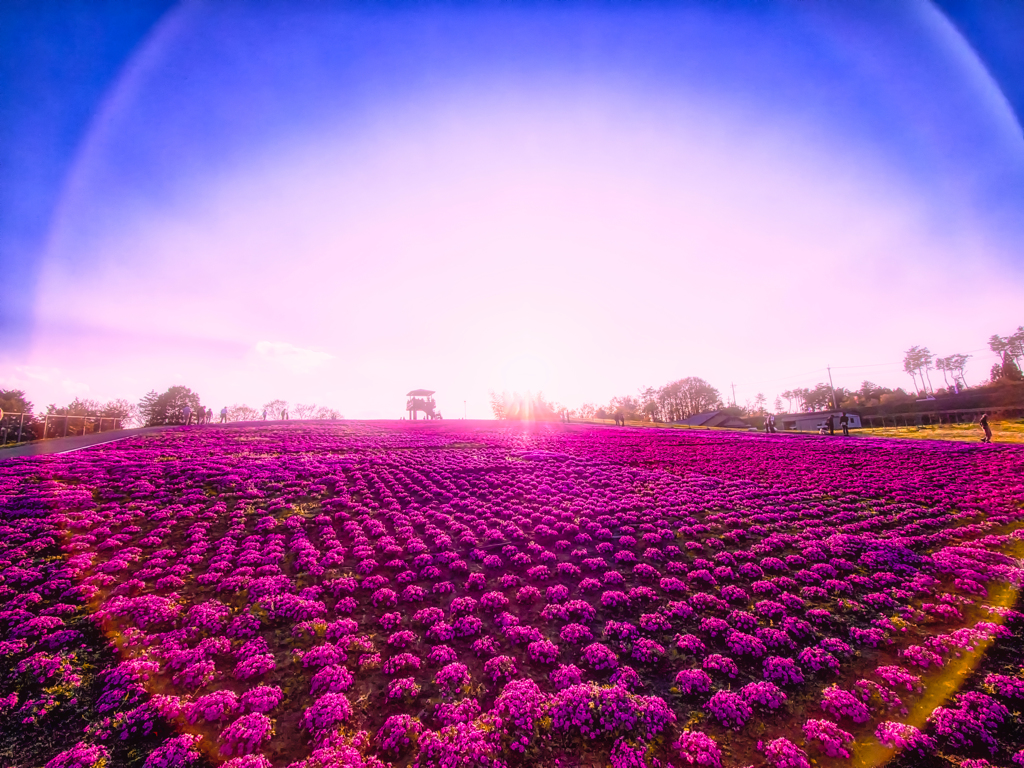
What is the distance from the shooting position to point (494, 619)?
9.27m

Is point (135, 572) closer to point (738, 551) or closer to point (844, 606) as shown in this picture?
point (738, 551)

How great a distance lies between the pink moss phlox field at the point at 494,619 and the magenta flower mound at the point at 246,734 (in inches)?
1.3

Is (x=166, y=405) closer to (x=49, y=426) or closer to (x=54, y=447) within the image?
(x=49, y=426)

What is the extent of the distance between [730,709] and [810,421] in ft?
315

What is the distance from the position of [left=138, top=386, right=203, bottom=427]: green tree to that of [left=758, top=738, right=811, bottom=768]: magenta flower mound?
101969mm

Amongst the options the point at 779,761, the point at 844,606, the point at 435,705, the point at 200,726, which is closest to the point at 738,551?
the point at 844,606

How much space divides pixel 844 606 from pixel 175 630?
15.2m

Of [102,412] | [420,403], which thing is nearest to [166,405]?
[102,412]

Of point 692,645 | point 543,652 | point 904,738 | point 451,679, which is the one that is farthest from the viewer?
point 692,645

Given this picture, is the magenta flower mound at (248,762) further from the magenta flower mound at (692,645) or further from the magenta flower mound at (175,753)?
the magenta flower mound at (692,645)

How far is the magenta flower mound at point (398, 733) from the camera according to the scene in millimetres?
5840

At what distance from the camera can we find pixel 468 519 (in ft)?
50.2

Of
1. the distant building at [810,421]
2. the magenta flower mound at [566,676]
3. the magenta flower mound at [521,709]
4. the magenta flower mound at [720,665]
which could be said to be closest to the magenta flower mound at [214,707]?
the magenta flower mound at [521,709]

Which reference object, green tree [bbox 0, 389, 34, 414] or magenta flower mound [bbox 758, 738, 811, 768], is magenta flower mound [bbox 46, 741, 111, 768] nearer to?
magenta flower mound [bbox 758, 738, 811, 768]
